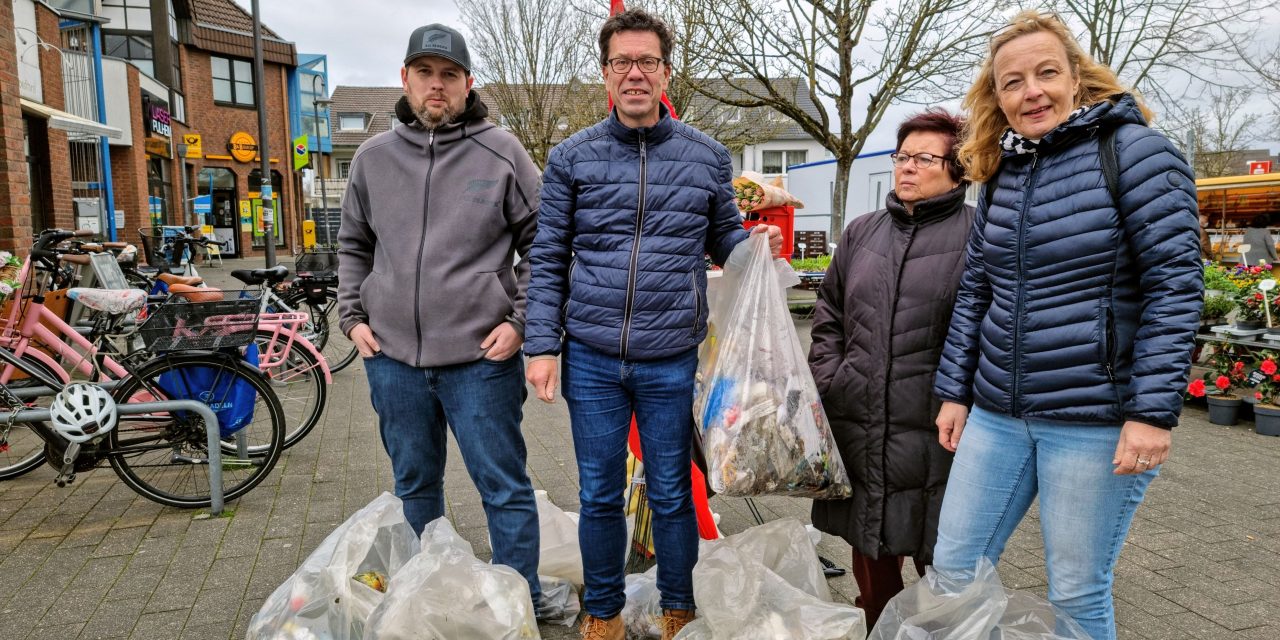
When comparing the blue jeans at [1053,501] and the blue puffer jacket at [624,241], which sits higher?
the blue puffer jacket at [624,241]

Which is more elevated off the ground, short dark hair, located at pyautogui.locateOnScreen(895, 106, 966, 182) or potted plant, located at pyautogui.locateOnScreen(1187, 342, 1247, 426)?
short dark hair, located at pyautogui.locateOnScreen(895, 106, 966, 182)

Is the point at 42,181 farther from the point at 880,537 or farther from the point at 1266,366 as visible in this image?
the point at 1266,366

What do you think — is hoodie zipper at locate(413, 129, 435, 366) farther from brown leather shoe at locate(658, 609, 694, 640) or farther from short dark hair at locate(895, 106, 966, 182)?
short dark hair at locate(895, 106, 966, 182)

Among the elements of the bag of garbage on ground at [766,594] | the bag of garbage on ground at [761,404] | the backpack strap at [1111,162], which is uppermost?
the backpack strap at [1111,162]

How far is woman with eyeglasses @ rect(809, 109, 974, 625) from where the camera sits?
240cm

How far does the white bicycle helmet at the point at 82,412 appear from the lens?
3.71 meters

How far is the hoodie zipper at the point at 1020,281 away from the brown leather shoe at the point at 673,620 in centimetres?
128

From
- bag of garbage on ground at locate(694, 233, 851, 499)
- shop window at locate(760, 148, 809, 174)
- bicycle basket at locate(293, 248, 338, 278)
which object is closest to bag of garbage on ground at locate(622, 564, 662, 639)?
bag of garbage on ground at locate(694, 233, 851, 499)

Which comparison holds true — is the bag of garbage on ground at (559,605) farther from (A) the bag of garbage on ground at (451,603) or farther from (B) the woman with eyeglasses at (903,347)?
(B) the woman with eyeglasses at (903,347)

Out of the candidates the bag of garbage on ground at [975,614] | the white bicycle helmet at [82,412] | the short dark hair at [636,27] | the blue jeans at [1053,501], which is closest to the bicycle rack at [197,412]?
the white bicycle helmet at [82,412]

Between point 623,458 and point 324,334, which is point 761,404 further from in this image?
point 324,334

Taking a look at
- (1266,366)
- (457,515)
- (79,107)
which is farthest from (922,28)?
(79,107)

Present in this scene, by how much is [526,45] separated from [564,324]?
18103 millimetres

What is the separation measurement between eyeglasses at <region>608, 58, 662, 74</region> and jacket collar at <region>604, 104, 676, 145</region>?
0.12 m
